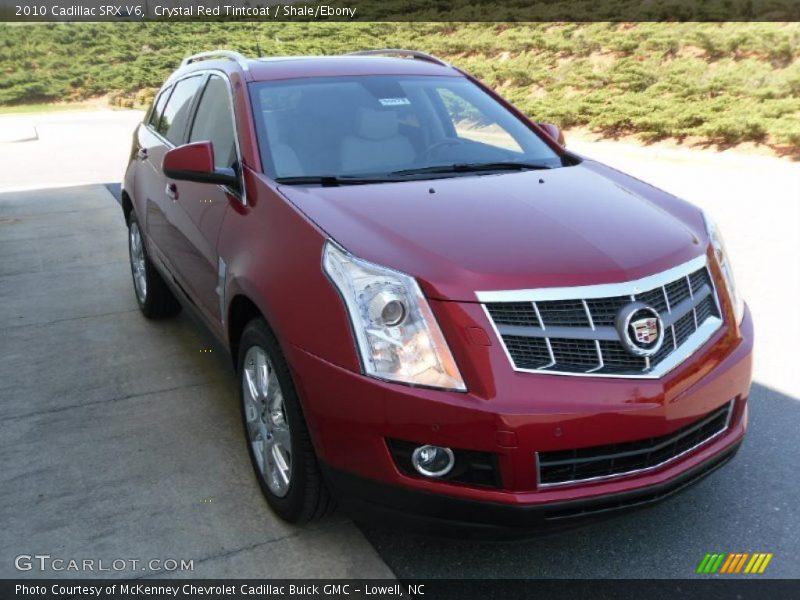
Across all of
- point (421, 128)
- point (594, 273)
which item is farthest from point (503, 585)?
point (421, 128)

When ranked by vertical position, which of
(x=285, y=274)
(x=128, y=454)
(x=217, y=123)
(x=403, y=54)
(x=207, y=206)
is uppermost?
(x=403, y=54)

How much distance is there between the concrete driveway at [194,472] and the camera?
304cm

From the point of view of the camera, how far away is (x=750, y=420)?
13.2 ft

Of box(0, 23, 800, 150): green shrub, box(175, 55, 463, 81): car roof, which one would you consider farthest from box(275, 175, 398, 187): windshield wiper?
box(0, 23, 800, 150): green shrub

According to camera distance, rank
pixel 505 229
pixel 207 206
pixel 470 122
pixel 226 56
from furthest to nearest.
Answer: pixel 226 56, pixel 470 122, pixel 207 206, pixel 505 229

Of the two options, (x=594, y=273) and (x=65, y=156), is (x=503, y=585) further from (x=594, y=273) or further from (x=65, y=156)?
(x=65, y=156)

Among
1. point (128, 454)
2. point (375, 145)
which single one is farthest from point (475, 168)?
point (128, 454)

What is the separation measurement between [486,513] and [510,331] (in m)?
0.57

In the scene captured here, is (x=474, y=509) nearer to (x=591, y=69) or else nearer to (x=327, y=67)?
(x=327, y=67)

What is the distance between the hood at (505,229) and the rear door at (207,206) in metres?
0.58

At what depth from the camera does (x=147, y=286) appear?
18.7 feet

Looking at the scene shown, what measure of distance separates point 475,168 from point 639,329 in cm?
142

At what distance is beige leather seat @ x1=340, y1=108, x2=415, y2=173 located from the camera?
371cm

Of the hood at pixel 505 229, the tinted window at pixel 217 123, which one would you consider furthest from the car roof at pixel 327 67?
the hood at pixel 505 229
